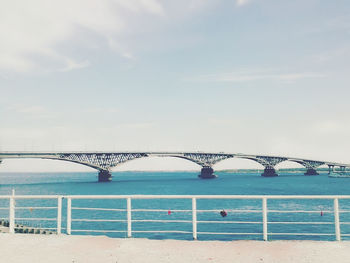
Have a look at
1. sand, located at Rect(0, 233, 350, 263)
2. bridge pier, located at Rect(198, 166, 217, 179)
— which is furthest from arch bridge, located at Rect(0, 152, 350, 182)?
sand, located at Rect(0, 233, 350, 263)

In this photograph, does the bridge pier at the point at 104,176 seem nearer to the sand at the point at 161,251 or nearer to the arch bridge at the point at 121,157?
the arch bridge at the point at 121,157

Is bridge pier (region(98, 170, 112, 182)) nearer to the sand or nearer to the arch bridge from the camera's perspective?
the arch bridge

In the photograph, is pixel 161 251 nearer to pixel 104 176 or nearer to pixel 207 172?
pixel 104 176

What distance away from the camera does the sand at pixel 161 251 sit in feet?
26.8

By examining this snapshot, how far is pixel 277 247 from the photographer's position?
9.15m

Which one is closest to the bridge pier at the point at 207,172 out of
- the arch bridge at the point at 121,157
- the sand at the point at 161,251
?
the arch bridge at the point at 121,157

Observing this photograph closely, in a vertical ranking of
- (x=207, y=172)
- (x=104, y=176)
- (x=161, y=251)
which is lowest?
(x=104, y=176)

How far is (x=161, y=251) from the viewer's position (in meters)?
8.91

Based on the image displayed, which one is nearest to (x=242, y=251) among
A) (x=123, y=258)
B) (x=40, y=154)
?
(x=123, y=258)

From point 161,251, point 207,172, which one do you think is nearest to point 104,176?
point 207,172

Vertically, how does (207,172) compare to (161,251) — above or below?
below

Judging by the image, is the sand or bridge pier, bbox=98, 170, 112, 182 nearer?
the sand

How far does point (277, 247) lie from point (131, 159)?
131 m

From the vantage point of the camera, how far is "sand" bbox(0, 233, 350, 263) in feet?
26.8
